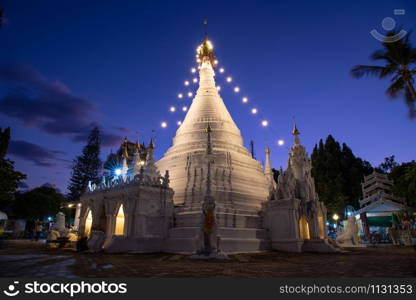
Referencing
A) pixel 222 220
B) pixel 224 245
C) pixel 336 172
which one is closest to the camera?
pixel 224 245

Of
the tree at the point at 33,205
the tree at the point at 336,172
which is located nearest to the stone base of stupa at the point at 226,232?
the tree at the point at 336,172

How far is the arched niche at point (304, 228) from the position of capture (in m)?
19.5

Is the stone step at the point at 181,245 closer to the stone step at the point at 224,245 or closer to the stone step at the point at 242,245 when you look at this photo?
the stone step at the point at 224,245

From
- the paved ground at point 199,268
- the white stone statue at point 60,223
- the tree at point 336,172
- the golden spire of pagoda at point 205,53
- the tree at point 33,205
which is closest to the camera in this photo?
the paved ground at point 199,268

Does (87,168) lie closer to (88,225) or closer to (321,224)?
(88,225)

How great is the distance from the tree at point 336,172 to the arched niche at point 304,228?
26885 millimetres

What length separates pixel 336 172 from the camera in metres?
49.8

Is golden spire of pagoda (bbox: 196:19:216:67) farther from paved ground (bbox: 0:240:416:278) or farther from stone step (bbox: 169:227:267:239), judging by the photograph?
paved ground (bbox: 0:240:416:278)

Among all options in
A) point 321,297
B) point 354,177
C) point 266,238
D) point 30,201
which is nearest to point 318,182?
point 354,177

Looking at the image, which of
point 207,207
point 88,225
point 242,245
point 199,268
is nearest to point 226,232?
point 242,245

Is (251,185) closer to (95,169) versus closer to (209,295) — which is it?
(209,295)

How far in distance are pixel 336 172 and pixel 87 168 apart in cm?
4860

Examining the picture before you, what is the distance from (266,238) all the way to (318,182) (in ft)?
111

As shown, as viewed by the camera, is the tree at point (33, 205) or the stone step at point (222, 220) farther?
the tree at point (33, 205)
